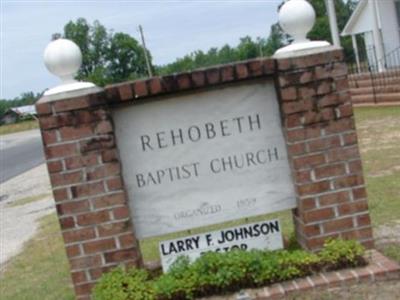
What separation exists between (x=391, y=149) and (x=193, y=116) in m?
6.92

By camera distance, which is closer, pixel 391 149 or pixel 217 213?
pixel 217 213

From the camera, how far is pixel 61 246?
306 inches

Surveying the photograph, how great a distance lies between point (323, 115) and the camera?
4.56m

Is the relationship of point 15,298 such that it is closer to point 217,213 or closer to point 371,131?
point 217,213

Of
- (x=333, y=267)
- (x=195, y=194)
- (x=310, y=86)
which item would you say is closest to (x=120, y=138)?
(x=195, y=194)

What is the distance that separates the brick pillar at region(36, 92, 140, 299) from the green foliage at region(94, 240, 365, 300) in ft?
0.58

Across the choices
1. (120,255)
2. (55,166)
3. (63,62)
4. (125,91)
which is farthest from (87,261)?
(63,62)

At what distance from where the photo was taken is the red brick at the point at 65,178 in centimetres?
445

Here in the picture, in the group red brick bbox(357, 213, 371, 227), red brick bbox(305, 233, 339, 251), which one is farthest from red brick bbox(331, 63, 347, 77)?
red brick bbox(305, 233, 339, 251)

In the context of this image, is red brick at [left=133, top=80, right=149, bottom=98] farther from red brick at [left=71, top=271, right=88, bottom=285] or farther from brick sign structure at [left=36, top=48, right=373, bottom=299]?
red brick at [left=71, top=271, right=88, bottom=285]

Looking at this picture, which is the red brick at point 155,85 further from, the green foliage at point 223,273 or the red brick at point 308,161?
the green foliage at point 223,273

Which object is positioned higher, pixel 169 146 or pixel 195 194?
pixel 169 146

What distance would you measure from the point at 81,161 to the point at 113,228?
51 centimetres

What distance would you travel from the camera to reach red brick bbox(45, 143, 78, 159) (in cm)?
442
